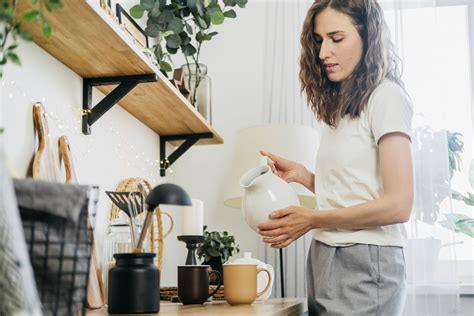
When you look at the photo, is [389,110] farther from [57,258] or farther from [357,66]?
[57,258]

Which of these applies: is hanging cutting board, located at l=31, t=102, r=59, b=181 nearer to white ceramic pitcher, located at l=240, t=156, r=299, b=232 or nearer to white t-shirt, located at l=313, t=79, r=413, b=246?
white ceramic pitcher, located at l=240, t=156, r=299, b=232

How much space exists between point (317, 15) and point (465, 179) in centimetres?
120

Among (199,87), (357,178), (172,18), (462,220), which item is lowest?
(462,220)

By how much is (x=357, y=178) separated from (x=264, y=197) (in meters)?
0.22

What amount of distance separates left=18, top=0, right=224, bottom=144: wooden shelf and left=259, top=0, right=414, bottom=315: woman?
0.47 metres

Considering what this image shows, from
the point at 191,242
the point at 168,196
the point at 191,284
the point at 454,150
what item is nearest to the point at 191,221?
the point at 191,242

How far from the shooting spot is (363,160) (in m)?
1.45

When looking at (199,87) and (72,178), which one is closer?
(72,178)

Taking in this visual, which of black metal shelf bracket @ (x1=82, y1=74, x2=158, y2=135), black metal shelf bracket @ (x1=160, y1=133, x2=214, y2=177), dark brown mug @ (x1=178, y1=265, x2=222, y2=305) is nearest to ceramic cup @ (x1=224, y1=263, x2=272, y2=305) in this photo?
dark brown mug @ (x1=178, y1=265, x2=222, y2=305)

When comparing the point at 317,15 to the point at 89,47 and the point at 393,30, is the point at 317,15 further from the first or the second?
the point at 393,30

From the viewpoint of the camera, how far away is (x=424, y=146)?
2.46 metres

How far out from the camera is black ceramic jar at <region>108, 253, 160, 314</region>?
47.4 inches

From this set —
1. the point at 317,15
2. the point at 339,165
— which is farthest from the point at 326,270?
the point at 317,15

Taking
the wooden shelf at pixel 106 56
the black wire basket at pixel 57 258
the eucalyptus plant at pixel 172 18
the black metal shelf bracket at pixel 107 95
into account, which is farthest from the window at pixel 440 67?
the black wire basket at pixel 57 258
